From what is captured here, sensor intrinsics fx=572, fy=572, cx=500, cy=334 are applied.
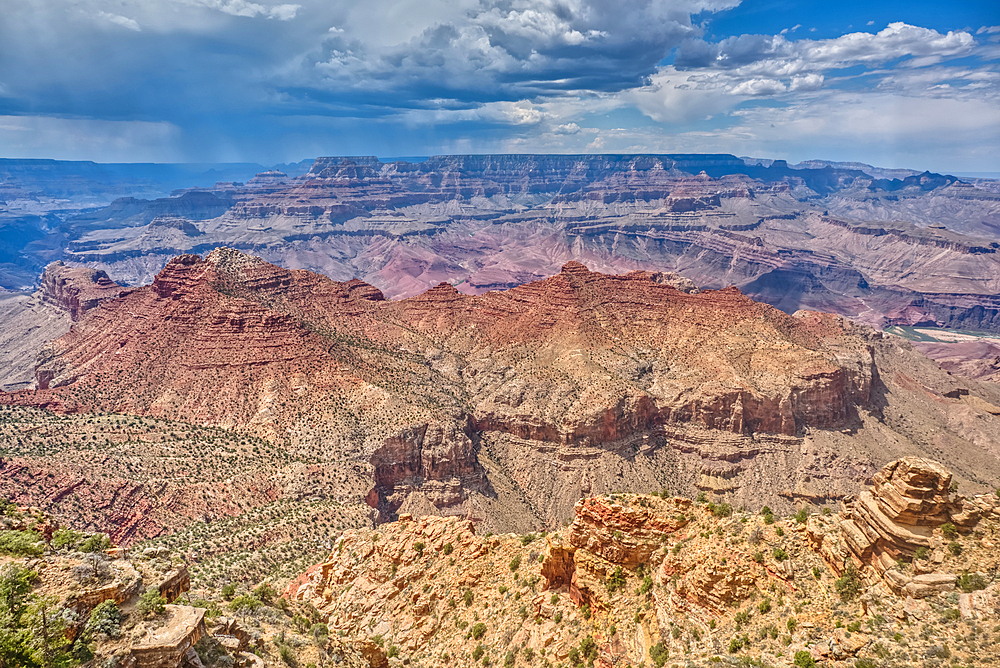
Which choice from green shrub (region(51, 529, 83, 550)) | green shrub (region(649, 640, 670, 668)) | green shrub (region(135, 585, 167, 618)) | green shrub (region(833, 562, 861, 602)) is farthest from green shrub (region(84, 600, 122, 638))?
green shrub (region(833, 562, 861, 602))

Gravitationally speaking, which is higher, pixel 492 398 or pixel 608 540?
pixel 608 540

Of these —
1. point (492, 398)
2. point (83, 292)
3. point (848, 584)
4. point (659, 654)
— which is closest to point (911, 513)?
point (848, 584)

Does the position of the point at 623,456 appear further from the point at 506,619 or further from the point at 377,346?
the point at 506,619

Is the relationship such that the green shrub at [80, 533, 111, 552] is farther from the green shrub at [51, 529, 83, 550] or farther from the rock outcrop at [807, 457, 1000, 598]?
the rock outcrop at [807, 457, 1000, 598]

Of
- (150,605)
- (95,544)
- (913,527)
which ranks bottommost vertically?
(95,544)

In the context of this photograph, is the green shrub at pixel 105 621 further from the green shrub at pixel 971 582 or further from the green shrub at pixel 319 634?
the green shrub at pixel 971 582

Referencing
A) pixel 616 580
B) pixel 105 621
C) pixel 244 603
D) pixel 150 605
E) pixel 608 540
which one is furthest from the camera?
pixel 608 540

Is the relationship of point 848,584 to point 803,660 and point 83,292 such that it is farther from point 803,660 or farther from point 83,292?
point 83,292

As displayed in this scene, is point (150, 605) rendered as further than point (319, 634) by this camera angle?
No
